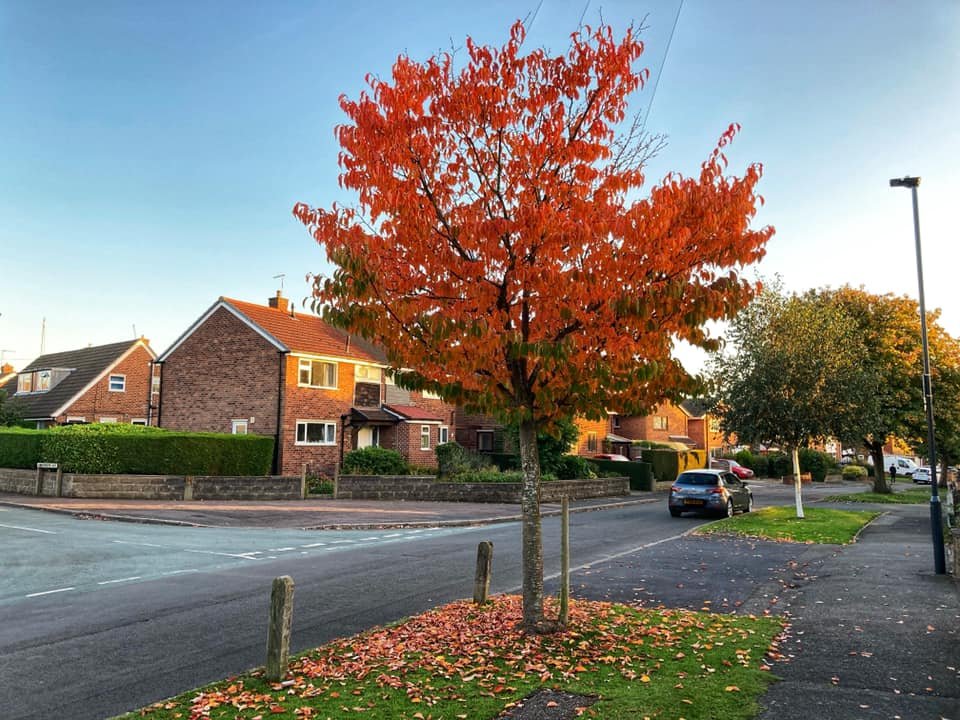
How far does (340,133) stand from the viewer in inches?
315

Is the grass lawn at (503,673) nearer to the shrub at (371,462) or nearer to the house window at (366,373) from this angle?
the shrub at (371,462)

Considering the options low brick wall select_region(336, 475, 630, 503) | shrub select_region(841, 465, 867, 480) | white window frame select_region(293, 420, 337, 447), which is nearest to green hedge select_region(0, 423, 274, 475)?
white window frame select_region(293, 420, 337, 447)

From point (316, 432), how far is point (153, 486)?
9391mm

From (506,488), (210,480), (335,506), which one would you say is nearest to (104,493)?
(210,480)

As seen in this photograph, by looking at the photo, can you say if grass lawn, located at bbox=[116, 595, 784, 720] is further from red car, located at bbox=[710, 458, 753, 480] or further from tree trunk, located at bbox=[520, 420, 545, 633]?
red car, located at bbox=[710, 458, 753, 480]

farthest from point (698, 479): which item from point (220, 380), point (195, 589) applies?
point (220, 380)

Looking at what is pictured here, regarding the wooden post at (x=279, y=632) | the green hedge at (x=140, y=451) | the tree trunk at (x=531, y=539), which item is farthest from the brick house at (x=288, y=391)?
the wooden post at (x=279, y=632)

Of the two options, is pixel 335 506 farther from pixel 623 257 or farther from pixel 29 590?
pixel 623 257

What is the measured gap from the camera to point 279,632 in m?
6.82

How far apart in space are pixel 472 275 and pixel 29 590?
904 cm

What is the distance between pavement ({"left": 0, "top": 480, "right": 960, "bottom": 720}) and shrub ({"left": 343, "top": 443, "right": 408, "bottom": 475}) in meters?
11.3

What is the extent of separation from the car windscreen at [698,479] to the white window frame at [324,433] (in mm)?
17460

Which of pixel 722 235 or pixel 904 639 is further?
pixel 904 639

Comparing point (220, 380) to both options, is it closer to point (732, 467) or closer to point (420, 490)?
point (420, 490)
